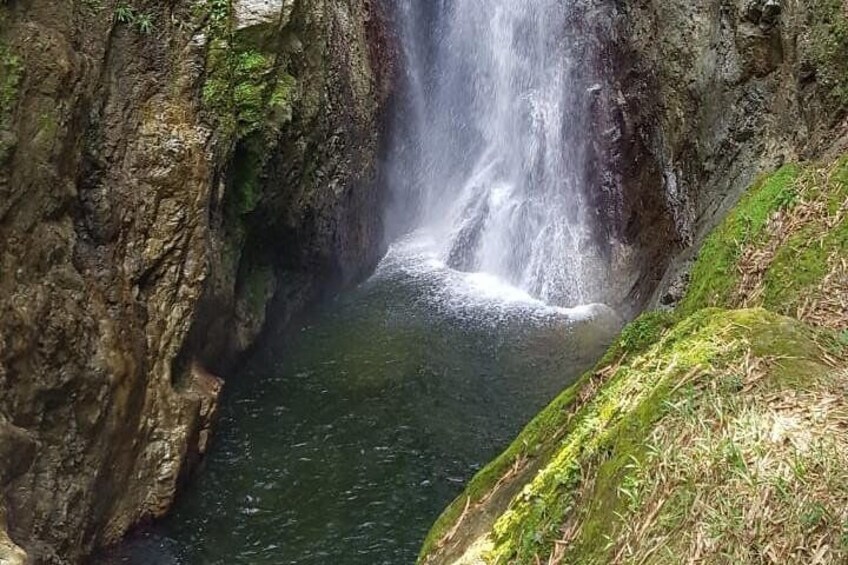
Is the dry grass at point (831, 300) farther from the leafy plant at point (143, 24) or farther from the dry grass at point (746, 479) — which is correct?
the leafy plant at point (143, 24)

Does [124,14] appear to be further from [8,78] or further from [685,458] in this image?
[685,458]

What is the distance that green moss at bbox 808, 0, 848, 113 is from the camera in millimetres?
7312

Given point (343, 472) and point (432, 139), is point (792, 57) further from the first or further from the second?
point (432, 139)

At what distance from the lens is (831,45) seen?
24.8 feet

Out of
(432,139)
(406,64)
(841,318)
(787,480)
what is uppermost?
(406,64)

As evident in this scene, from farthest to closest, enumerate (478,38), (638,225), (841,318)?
(478,38) < (638,225) < (841,318)

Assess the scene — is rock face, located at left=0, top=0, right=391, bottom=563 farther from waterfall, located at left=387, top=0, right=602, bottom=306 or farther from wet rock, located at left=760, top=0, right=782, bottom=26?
wet rock, located at left=760, top=0, right=782, bottom=26

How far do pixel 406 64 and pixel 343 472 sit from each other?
37.9ft

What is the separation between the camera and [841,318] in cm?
375

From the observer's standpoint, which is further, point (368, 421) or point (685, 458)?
point (368, 421)

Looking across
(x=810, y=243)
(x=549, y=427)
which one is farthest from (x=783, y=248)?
(x=549, y=427)

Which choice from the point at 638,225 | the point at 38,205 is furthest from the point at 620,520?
the point at 638,225

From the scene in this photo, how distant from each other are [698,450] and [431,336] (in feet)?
32.1

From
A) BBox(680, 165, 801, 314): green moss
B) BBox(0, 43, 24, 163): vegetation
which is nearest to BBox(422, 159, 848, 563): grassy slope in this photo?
BBox(680, 165, 801, 314): green moss
